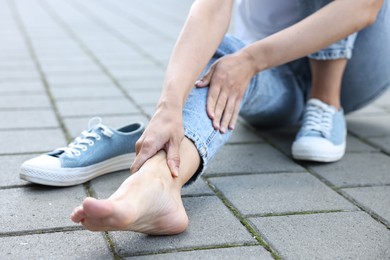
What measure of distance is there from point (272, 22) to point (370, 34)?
313 millimetres

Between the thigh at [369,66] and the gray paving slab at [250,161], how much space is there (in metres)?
0.35

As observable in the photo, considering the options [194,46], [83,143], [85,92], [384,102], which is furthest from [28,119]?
[384,102]

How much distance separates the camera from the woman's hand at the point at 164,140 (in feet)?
4.58

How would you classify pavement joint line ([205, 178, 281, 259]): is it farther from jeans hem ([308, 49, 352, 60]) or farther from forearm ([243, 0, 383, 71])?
jeans hem ([308, 49, 352, 60])

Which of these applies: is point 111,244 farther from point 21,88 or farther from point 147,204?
point 21,88

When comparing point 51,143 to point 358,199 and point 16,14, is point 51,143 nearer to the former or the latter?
point 358,199

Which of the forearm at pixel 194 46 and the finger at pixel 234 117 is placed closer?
the forearm at pixel 194 46

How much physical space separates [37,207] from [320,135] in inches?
35.0

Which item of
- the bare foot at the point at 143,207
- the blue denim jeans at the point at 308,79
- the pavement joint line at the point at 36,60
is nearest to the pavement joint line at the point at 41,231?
the bare foot at the point at 143,207

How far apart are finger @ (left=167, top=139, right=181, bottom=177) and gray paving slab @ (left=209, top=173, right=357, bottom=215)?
0.73ft

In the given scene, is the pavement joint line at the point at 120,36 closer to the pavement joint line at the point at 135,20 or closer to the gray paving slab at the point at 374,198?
the pavement joint line at the point at 135,20

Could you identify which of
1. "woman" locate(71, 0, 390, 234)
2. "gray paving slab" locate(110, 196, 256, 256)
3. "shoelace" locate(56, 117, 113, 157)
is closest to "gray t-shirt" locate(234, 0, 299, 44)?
"woman" locate(71, 0, 390, 234)

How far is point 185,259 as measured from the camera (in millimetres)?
1257

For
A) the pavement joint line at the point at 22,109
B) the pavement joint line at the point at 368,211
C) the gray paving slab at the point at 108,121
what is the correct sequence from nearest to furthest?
the pavement joint line at the point at 368,211 → the gray paving slab at the point at 108,121 → the pavement joint line at the point at 22,109
